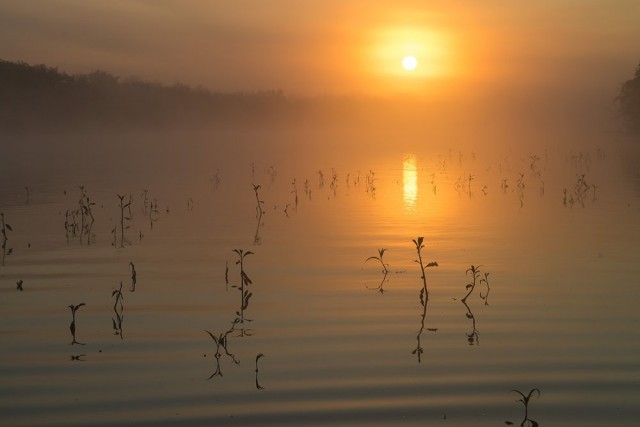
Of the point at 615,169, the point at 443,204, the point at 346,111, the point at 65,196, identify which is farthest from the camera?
the point at 346,111

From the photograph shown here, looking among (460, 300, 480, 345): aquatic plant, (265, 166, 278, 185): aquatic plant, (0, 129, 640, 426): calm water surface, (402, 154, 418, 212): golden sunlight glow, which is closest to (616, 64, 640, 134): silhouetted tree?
(402, 154, 418, 212): golden sunlight glow

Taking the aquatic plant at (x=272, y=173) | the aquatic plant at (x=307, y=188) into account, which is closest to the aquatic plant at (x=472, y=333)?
the aquatic plant at (x=307, y=188)

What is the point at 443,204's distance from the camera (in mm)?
19359

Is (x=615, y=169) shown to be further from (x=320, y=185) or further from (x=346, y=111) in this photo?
(x=346, y=111)

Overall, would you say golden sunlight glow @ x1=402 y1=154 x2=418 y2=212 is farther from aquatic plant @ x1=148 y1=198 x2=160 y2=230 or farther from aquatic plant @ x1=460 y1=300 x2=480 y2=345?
aquatic plant @ x1=460 y1=300 x2=480 y2=345

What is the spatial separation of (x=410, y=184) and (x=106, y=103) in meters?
89.5

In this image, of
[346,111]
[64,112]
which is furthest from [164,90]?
[346,111]

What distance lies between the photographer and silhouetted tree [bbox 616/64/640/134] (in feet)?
216

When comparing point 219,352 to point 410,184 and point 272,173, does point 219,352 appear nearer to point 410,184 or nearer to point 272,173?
point 410,184

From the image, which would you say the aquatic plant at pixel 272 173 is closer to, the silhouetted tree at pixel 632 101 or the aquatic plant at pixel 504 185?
the aquatic plant at pixel 504 185

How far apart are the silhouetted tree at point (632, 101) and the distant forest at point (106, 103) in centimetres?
6007

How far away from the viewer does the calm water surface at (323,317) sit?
236 inches

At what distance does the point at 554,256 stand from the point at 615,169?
18.3m

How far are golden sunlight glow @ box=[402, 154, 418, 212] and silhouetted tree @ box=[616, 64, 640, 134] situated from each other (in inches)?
1473
